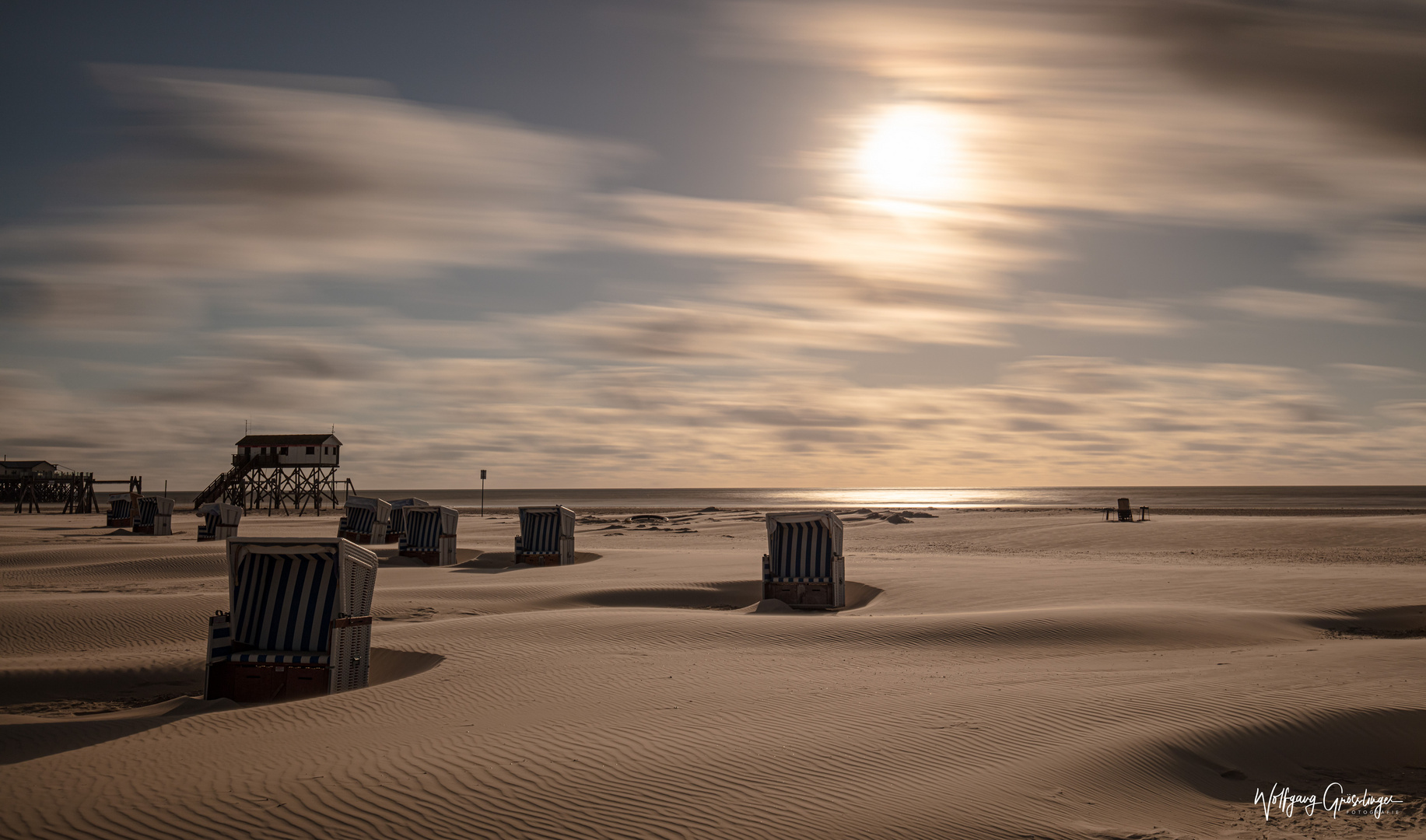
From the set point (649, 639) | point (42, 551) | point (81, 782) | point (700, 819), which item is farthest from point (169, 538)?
point (700, 819)

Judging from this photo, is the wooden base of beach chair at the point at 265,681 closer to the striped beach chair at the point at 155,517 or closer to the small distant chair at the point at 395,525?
the small distant chair at the point at 395,525

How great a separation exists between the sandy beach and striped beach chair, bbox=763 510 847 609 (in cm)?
87

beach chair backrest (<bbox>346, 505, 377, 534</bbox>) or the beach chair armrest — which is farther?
beach chair backrest (<bbox>346, 505, 377, 534</bbox>)

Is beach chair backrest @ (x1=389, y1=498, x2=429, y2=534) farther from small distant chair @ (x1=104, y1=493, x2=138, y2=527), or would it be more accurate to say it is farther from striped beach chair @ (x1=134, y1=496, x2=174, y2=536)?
small distant chair @ (x1=104, y1=493, x2=138, y2=527)

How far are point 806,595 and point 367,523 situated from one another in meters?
23.7

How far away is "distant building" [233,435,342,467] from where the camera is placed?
70.8 metres

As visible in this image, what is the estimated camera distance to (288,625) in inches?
439

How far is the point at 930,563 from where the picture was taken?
27.5 meters

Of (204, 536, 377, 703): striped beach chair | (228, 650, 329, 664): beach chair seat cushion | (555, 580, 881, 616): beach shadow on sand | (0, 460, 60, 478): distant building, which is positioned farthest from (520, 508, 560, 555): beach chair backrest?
(0, 460, 60, 478): distant building

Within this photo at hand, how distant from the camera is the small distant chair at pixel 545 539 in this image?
96.3 ft

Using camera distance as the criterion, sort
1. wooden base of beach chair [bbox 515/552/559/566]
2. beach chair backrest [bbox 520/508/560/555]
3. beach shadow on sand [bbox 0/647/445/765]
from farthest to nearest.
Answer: beach chair backrest [bbox 520/508/560/555] < wooden base of beach chair [bbox 515/552/559/566] < beach shadow on sand [bbox 0/647/445/765]

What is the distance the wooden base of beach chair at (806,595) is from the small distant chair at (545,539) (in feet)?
36.3

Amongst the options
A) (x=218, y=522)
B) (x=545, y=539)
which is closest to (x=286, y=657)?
(x=545, y=539)

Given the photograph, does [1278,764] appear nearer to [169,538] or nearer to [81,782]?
[81,782]
